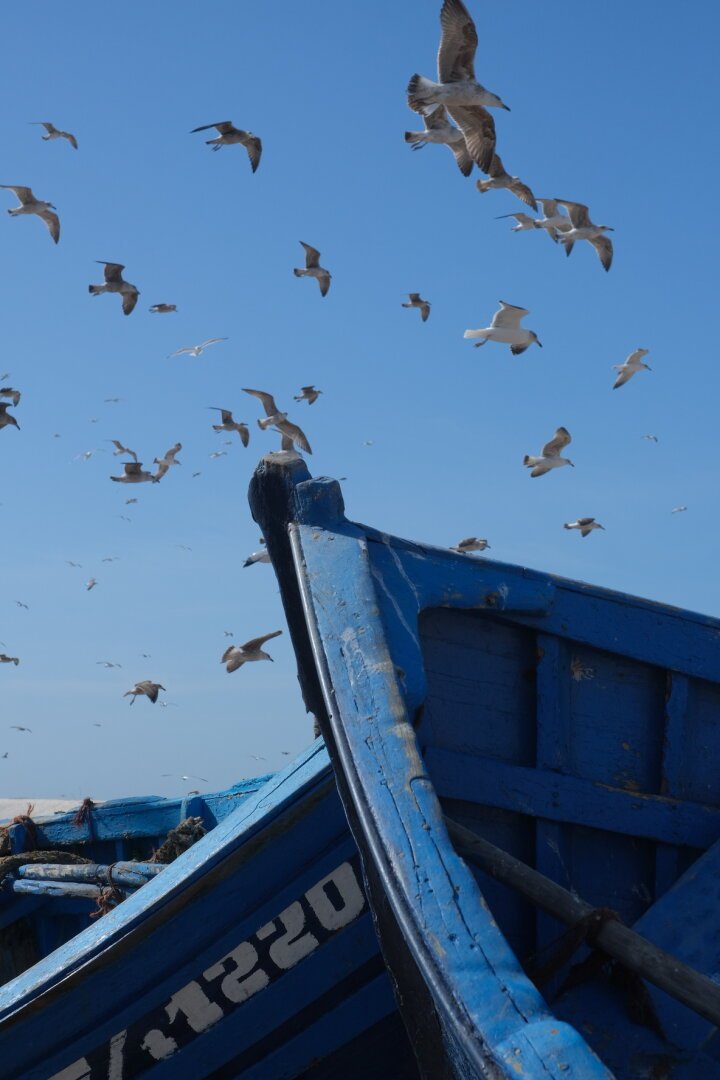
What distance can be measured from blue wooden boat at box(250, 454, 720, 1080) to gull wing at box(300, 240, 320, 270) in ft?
47.0

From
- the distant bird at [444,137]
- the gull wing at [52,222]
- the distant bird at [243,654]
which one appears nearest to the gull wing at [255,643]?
the distant bird at [243,654]

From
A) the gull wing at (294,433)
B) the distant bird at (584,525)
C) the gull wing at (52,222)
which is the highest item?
the gull wing at (52,222)

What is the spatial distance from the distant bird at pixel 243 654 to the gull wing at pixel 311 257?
28.2 ft

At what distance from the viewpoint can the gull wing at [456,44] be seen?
9758 millimetres

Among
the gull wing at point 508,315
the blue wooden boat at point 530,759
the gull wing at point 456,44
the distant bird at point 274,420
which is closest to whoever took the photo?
the blue wooden boat at point 530,759

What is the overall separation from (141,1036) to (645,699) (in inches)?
98.1

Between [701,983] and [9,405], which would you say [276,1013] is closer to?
[701,983]

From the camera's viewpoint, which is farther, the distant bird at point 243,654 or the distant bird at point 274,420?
the distant bird at point 274,420

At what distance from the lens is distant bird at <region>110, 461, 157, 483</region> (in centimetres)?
2002

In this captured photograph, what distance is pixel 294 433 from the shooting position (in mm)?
18469

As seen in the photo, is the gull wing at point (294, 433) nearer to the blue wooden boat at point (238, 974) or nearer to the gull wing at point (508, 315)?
the gull wing at point (508, 315)

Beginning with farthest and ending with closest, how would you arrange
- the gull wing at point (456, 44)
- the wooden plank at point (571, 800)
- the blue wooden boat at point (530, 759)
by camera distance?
the gull wing at point (456, 44)
the wooden plank at point (571, 800)
the blue wooden boat at point (530, 759)

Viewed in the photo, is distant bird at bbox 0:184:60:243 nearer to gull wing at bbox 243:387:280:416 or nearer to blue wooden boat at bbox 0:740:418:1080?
gull wing at bbox 243:387:280:416

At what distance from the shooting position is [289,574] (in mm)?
4559
